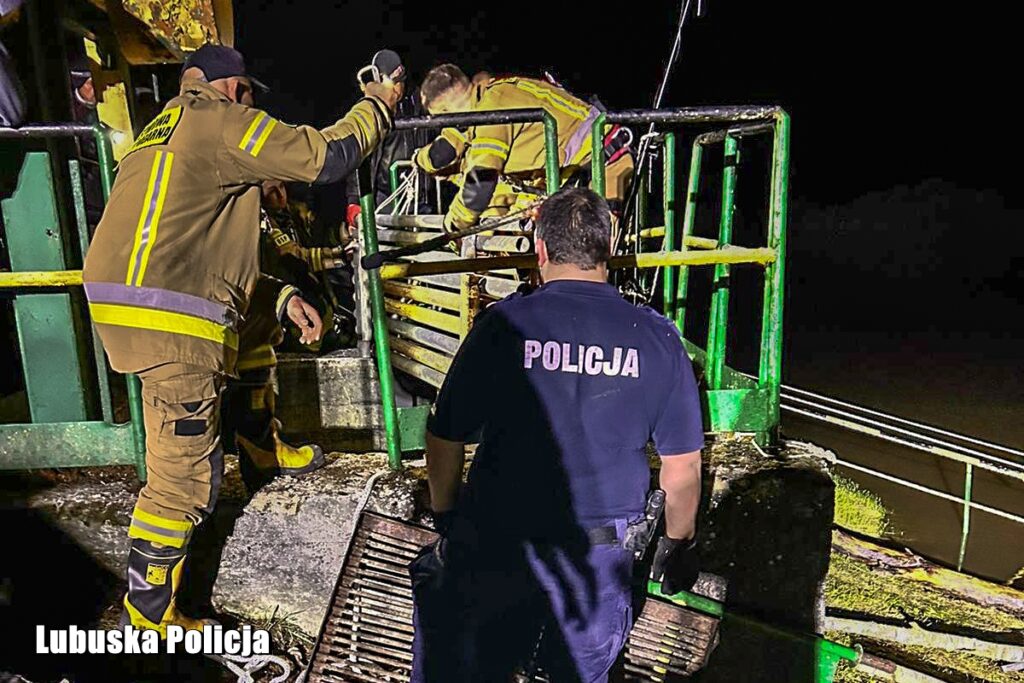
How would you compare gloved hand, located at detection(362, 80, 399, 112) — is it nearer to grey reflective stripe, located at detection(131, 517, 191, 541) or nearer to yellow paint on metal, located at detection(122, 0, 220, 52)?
grey reflective stripe, located at detection(131, 517, 191, 541)

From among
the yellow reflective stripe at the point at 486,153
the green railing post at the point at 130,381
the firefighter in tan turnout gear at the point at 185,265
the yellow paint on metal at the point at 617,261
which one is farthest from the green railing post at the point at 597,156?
the green railing post at the point at 130,381

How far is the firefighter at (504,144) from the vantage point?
14.2ft

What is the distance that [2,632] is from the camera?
3078 mm

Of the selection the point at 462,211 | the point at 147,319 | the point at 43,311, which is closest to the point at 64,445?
the point at 43,311

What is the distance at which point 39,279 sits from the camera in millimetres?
2760

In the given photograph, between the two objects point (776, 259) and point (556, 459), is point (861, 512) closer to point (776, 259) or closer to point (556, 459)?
point (776, 259)

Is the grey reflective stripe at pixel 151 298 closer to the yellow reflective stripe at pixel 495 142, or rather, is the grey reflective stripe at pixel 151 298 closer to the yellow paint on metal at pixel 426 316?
the yellow paint on metal at pixel 426 316

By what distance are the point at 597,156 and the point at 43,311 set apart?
8.44ft

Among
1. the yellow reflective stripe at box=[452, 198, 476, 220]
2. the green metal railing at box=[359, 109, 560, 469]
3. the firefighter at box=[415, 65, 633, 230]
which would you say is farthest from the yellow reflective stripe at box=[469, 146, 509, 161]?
the green metal railing at box=[359, 109, 560, 469]

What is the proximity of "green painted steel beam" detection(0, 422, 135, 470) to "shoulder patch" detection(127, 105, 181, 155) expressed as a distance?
119cm

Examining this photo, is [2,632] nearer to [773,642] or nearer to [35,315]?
[35,315]

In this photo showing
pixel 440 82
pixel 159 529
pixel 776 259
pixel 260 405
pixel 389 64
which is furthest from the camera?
pixel 440 82

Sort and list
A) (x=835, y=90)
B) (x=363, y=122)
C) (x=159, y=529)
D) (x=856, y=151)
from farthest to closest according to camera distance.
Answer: (x=835, y=90)
(x=856, y=151)
(x=363, y=122)
(x=159, y=529)

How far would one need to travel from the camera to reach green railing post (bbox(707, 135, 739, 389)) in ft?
12.1
